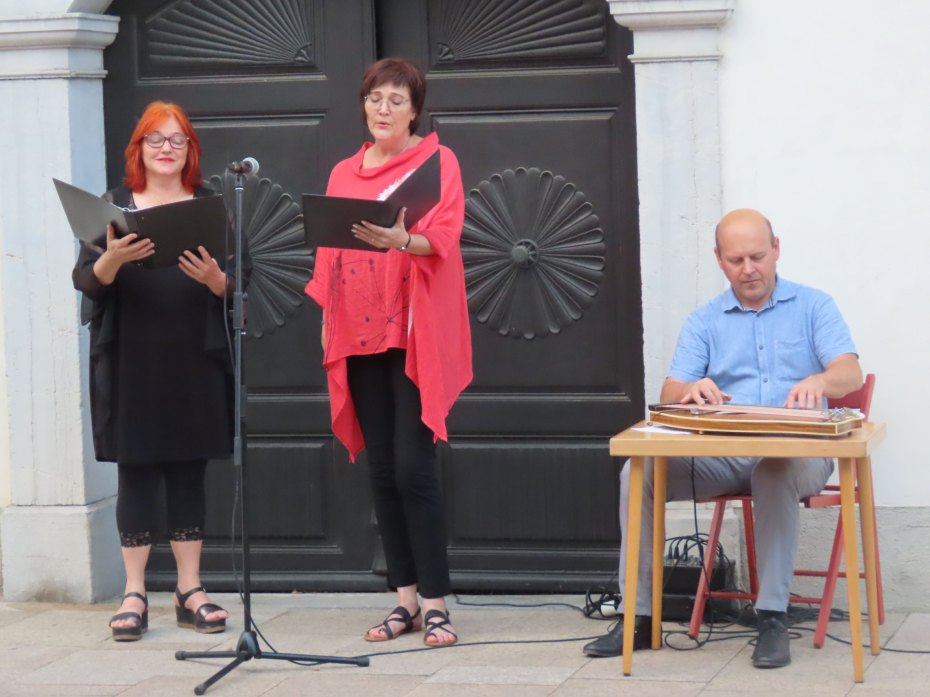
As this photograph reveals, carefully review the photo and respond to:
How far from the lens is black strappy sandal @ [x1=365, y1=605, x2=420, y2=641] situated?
5113 millimetres

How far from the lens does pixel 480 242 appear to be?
5887 mm

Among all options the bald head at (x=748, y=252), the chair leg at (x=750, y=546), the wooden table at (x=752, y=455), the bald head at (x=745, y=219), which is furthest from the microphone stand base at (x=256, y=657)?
the bald head at (x=745, y=219)

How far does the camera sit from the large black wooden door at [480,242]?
229 inches

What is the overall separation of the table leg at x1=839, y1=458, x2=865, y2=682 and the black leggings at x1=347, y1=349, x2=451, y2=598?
1356 millimetres

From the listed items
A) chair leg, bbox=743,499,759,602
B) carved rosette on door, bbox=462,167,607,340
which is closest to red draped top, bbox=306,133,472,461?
carved rosette on door, bbox=462,167,607,340

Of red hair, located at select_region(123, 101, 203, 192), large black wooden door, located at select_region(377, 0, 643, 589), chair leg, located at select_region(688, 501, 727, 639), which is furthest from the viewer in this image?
large black wooden door, located at select_region(377, 0, 643, 589)

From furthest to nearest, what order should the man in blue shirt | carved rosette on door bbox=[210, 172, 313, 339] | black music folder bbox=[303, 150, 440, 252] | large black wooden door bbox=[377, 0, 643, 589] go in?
carved rosette on door bbox=[210, 172, 313, 339]
large black wooden door bbox=[377, 0, 643, 589]
the man in blue shirt
black music folder bbox=[303, 150, 440, 252]

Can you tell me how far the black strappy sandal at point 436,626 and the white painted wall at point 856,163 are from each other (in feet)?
5.32

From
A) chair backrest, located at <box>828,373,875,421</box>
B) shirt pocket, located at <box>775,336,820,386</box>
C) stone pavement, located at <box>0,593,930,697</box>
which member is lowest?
stone pavement, located at <box>0,593,930,697</box>

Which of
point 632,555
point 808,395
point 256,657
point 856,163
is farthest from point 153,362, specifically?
point 856,163

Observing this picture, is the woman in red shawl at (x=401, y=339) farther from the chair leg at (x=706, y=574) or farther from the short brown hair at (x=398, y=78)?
the chair leg at (x=706, y=574)

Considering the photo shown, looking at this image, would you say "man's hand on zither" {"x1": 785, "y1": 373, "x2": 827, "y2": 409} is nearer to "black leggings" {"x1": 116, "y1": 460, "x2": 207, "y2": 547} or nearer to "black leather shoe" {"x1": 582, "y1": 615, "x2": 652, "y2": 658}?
"black leather shoe" {"x1": 582, "y1": 615, "x2": 652, "y2": 658}

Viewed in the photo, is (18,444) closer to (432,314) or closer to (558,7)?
(432,314)

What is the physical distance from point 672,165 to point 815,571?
153cm
